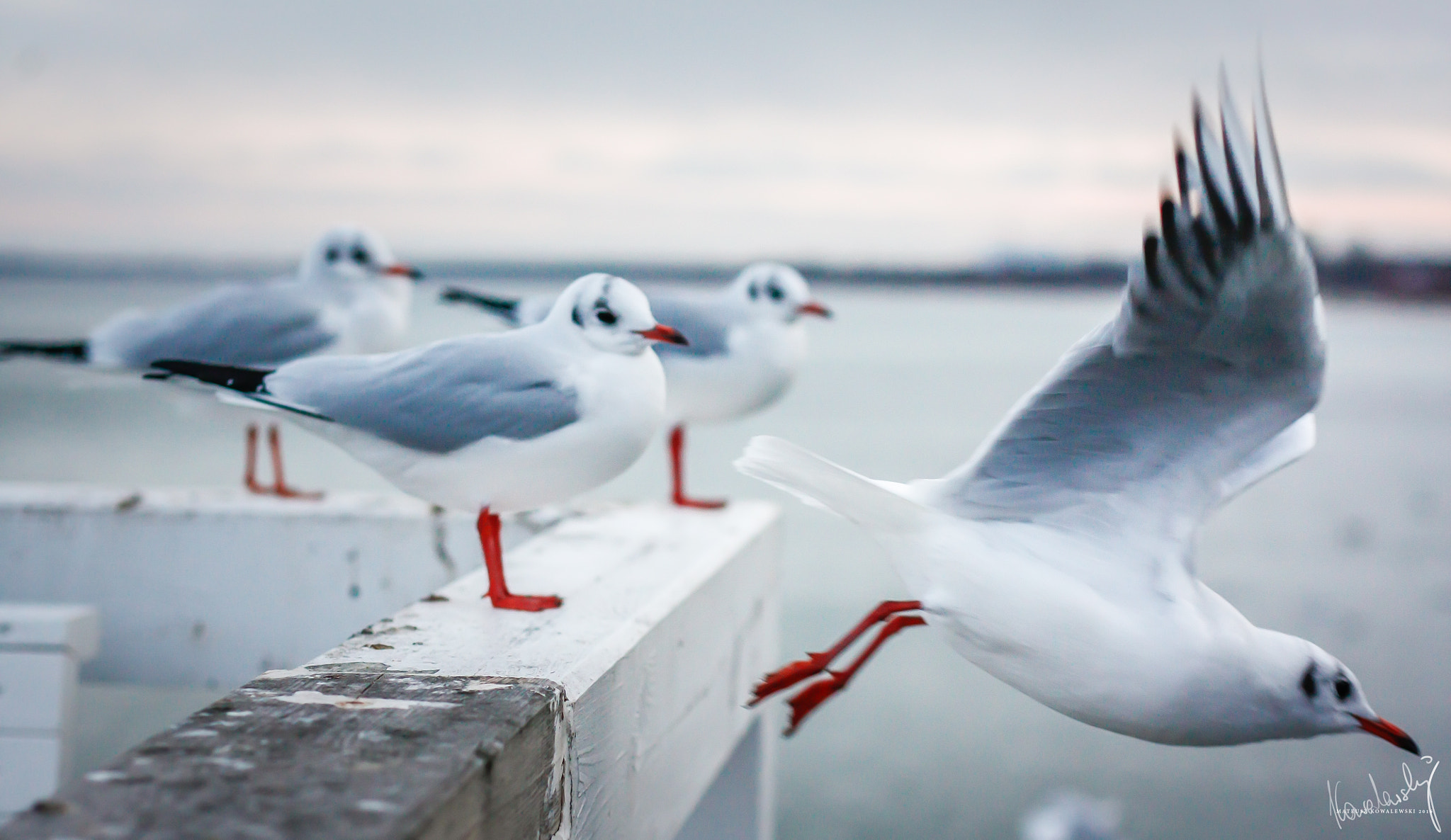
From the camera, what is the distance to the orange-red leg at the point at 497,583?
5.63ft

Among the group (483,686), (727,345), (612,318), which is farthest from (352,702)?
(727,345)

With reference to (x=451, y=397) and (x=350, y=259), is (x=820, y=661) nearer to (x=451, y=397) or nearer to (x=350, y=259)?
(x=451, y=397)

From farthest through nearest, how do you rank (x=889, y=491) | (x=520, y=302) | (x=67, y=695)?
(x=520, y=302) → (x=67, y=695) → (x=889, y=491)

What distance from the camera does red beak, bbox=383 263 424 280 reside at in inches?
116

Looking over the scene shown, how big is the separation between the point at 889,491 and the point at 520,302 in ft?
4.69

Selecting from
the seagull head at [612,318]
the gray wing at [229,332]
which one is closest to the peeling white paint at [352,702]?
the seagull head at [612,318]

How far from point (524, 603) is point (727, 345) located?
45.2 inches

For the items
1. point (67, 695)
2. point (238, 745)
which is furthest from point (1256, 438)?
point (67, 695)

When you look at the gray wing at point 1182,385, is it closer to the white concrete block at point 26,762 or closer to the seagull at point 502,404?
the seagull at point 502,404

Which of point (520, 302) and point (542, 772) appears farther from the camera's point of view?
point (520, 302)

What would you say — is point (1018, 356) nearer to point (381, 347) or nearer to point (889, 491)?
point (381, 347)

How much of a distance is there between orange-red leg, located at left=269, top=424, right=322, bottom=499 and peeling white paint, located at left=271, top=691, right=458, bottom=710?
153 cm

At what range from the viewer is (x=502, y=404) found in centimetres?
173

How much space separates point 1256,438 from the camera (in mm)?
1384
